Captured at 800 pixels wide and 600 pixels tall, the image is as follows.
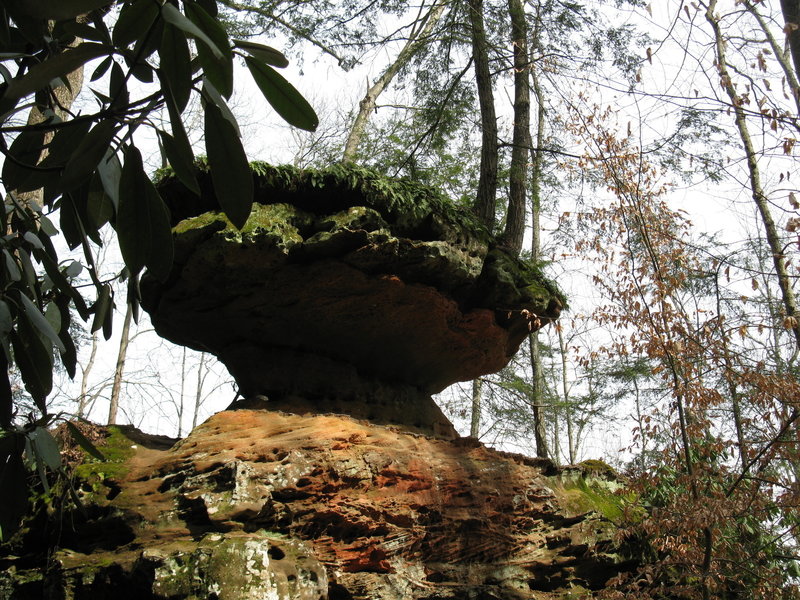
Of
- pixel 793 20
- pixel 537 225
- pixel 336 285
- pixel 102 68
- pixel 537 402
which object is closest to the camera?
pixel 102 68

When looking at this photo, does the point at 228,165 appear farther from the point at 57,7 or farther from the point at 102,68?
the point at 102,68

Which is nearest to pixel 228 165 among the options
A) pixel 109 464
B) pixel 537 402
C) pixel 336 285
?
pixel 336 285

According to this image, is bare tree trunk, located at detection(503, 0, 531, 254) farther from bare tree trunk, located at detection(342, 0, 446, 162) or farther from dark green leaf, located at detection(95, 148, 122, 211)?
dark green leaf, located at detection(95, 148, 122, 211)

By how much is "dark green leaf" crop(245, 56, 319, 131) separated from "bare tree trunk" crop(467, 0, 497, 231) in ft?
16.9

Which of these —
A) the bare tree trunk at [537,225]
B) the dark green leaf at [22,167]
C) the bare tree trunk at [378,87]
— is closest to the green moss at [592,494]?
the bare tree trunk at [537,225]

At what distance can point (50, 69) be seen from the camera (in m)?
1.06

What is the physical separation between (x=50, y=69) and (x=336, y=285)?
3.58 metres

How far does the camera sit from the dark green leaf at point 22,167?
5.12 feet

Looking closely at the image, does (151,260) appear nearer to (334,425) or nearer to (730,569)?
(334,425)

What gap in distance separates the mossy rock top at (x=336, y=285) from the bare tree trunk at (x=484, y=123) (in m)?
1.17

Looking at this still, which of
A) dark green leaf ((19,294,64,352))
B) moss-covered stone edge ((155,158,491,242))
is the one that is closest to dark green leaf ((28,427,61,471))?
dark green leaf ((19,294,64,352))

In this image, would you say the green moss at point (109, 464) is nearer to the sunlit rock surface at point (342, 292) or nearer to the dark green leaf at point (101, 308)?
the sunlit rock surface at point (342, 292)

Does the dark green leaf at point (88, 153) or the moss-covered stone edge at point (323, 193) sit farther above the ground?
the moss-covered stone edge at point (323, 193)

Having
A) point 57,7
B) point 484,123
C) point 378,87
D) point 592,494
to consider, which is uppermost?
point 378,87
